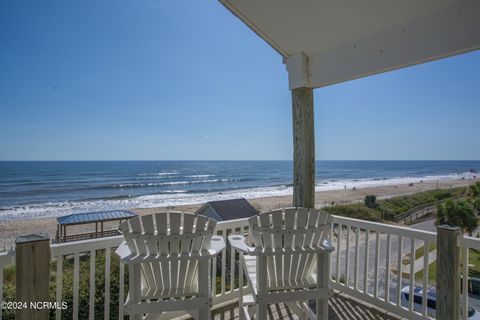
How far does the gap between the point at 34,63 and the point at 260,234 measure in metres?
19.3

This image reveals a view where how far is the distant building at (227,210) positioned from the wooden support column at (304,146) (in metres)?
5.03

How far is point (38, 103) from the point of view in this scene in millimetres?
22594

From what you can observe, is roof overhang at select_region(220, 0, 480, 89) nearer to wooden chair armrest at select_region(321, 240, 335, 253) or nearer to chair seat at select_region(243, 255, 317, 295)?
wooden chair armrest at select_region(321, 240, 335, 253)

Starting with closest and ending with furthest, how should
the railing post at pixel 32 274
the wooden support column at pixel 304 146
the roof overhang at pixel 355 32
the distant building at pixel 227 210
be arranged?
the railing post at pixel 32 274 < the roof overhang at pixel 355 32 < the wooden support column at pixel 304 146 < the distant building at pixel 227 210

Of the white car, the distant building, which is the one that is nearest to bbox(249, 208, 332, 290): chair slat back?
the white car

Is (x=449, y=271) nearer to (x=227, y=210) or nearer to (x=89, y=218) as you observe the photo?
(x=227, y=210)

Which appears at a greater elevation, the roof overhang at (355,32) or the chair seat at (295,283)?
the roof overhang at (355,32)

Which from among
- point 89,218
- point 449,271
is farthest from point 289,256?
point 89,218

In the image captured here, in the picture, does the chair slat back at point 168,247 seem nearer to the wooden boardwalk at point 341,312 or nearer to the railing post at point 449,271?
the wooden boardwalk at point 341,312

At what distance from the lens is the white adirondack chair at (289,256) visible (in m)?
1.51

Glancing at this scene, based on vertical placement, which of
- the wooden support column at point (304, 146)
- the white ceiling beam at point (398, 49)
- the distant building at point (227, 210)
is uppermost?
the white ceiling beam at point (398, 49)

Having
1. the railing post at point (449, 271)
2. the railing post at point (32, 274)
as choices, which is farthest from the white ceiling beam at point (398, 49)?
the railing post at point (32, 274)

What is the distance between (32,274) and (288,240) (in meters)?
1.36

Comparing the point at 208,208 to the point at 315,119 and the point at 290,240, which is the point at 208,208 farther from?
the point at 290,240
